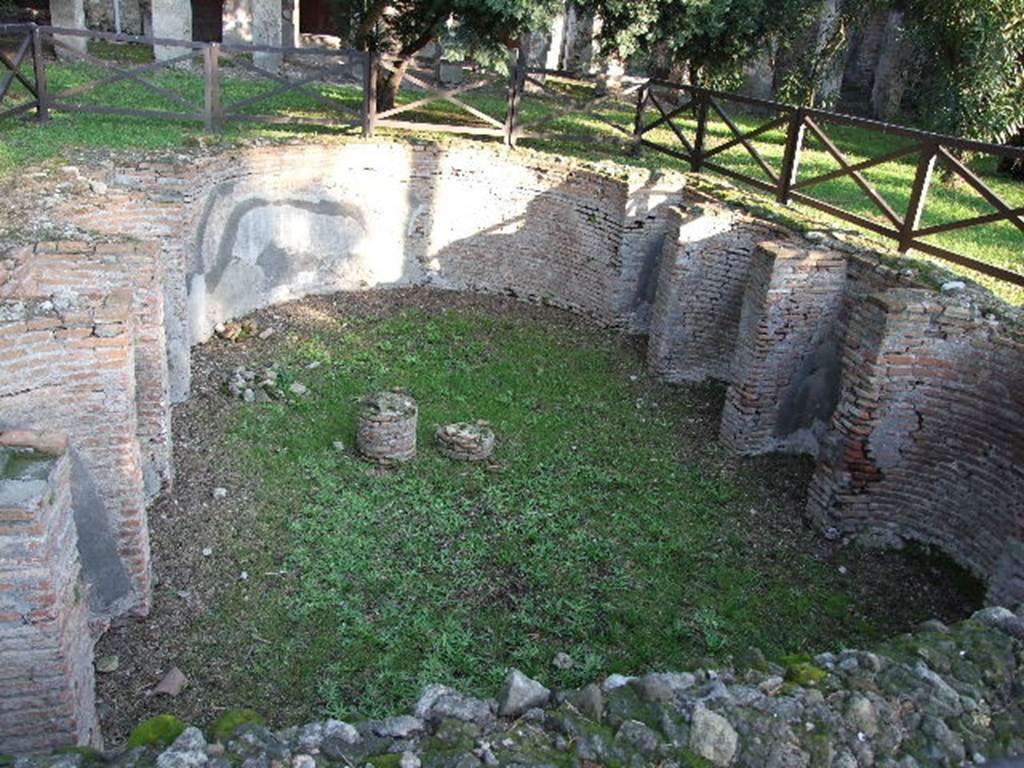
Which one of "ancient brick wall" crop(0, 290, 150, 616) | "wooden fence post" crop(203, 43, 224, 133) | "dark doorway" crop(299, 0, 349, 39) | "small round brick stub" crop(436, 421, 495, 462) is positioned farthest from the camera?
"dark doorway" crop(299, 0, 349, 39)

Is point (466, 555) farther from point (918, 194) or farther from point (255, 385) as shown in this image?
point (918, 194)

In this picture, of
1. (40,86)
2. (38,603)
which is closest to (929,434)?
(38,603)

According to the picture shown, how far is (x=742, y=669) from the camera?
376 centimetres

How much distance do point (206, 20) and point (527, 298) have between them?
14542 mm

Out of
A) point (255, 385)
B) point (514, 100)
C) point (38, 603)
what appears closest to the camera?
point (38, 603)

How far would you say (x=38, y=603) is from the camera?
392 cm

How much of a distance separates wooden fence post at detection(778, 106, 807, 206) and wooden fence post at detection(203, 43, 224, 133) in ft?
19.8

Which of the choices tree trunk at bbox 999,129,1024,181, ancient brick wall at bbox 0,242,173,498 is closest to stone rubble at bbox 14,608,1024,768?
ancient brick wall at bbox 0,242,173,498

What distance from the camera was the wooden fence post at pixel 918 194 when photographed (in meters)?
7.67

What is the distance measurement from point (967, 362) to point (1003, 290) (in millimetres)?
1802

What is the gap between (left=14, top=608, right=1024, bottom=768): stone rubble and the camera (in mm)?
3084

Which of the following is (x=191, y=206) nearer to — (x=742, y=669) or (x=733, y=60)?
(x=742, y=669)

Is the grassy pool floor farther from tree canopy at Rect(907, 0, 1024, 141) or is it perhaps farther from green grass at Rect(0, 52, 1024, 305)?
tree canopy at Rect(907, 0, 1024, 141)

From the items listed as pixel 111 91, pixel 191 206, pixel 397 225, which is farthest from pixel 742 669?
pixel 111 91
